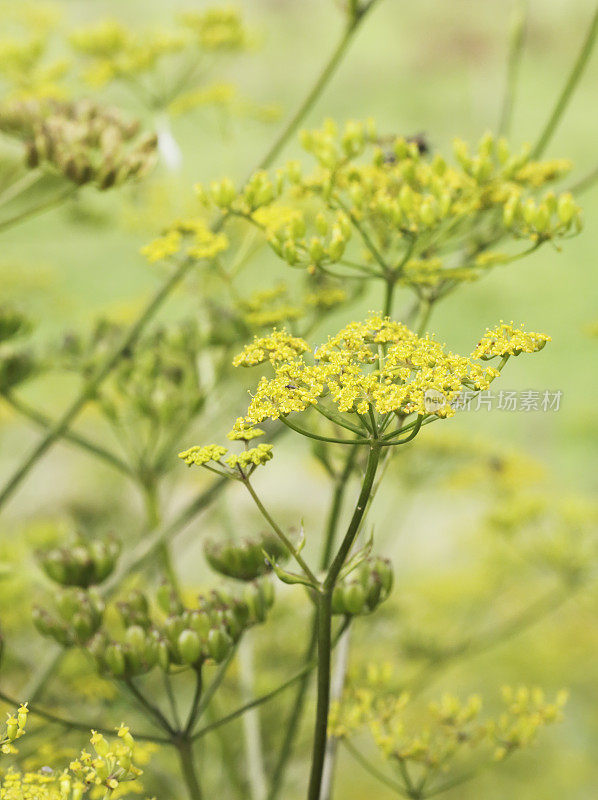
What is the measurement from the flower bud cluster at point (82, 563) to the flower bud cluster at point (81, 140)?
50 centimetres

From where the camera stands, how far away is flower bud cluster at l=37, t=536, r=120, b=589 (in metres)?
1.09

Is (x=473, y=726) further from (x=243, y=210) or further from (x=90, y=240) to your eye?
(x=90, y=240)

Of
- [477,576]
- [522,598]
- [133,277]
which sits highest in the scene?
[133,277]

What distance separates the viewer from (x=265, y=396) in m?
0.73

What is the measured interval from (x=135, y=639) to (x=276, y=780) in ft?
1.11

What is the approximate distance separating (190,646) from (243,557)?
15 centimetres

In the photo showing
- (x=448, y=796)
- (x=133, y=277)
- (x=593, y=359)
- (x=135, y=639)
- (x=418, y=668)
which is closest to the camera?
(x=135, y=639)

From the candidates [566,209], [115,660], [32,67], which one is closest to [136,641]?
[115,660]

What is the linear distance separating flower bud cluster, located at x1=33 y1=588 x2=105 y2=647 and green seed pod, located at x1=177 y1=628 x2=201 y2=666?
0.14 m

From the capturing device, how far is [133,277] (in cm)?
705

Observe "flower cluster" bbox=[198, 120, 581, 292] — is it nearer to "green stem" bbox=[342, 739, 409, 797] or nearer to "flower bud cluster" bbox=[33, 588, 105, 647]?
"flower bud cluster" bbox=[33, 588, 105, 647]

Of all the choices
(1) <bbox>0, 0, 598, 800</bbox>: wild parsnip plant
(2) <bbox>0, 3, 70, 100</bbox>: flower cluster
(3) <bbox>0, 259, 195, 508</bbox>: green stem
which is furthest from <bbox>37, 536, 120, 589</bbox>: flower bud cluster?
(2) <bbox>0, 3, 70, 100</bbox>: flower cluster

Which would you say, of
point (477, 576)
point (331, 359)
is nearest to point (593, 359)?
point (477, 576)

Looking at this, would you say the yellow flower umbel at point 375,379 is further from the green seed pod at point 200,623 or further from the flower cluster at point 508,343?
the green seed pod at point 200,623
